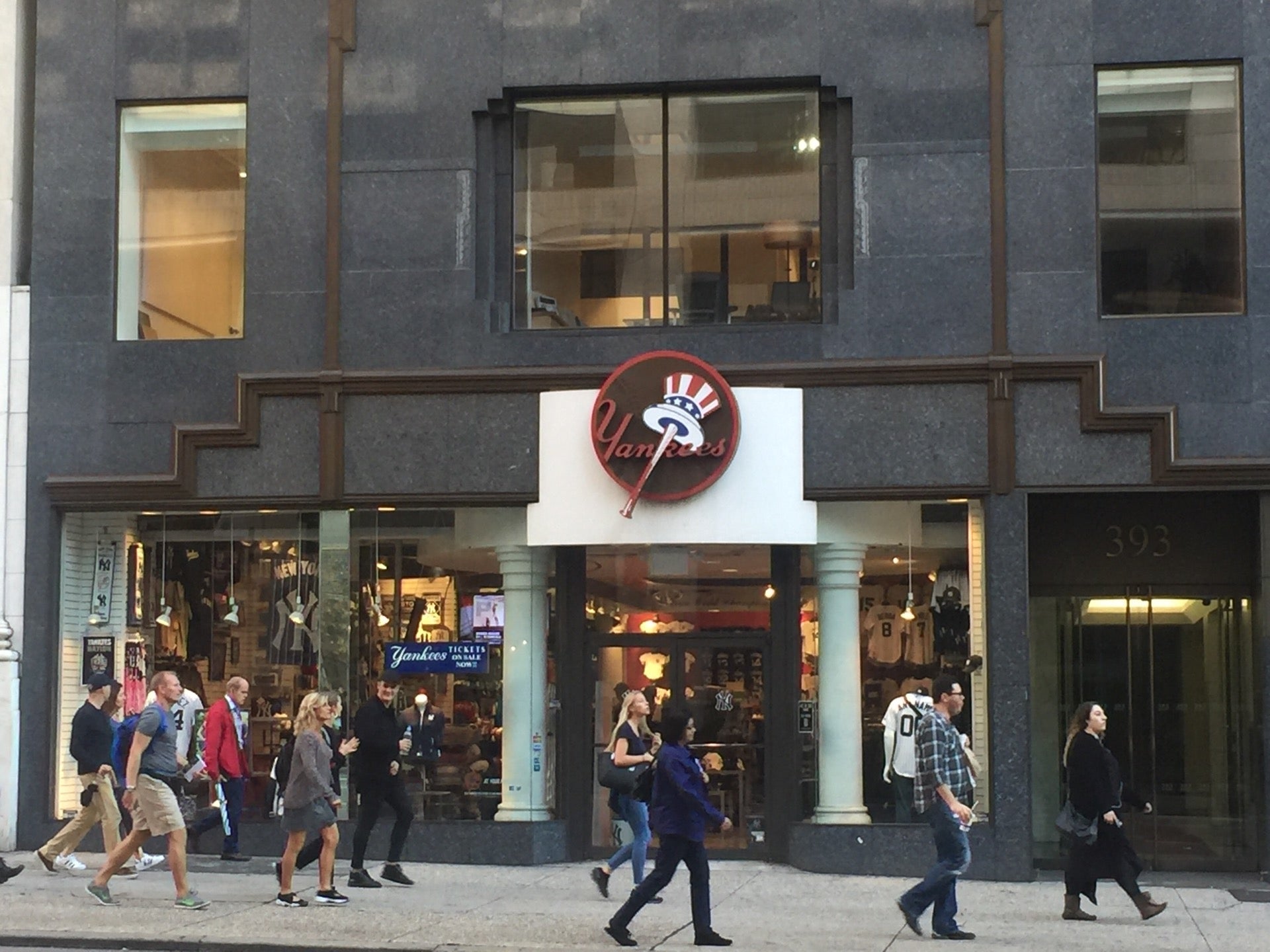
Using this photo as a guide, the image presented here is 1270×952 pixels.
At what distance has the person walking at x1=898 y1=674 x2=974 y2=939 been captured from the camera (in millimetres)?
12867

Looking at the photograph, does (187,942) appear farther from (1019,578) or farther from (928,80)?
(928,80)

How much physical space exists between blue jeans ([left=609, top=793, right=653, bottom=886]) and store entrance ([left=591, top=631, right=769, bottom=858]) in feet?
8.65

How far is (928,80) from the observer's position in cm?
1714

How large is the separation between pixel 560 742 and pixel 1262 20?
9421 millimetres

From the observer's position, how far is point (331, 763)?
47.2 ft

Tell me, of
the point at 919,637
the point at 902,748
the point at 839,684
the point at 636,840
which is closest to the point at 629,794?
the point at 636,840

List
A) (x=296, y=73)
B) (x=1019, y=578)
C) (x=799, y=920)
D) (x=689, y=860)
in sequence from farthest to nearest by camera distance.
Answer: (x=296, y=73), (x=1019, y=578), (x=799, y=920), (x=689, y=860)

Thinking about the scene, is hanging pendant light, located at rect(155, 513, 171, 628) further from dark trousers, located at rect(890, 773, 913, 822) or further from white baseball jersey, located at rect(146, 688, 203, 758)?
dark trousers, located at rect(890, 773, 913, 822)

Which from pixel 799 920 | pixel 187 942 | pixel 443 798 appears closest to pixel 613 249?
pixel 443 798

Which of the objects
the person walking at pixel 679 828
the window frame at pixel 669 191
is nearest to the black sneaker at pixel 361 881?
the person walking at pixel 679 828

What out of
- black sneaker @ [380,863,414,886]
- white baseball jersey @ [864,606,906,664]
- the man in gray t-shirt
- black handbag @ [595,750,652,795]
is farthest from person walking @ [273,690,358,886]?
white baseball jersey @ [864,606,906,664]

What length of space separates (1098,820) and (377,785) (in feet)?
19.5

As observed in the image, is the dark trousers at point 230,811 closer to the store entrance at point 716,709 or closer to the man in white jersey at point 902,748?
the store entrance at point 716,709

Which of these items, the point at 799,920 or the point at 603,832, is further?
the point at 603,832
